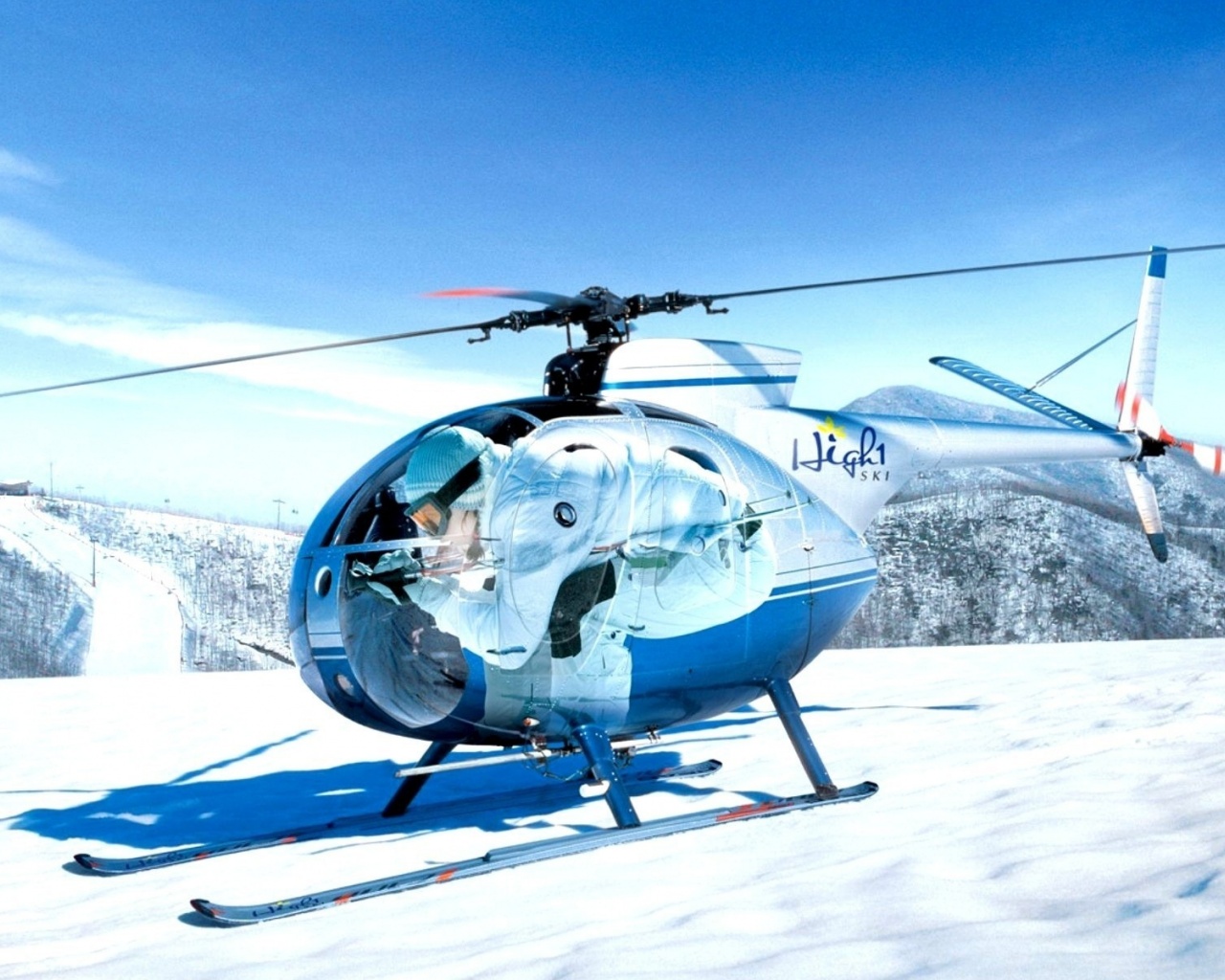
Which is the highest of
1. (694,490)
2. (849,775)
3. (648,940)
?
(694,490)

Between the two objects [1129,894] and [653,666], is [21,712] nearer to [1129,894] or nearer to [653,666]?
[653,666]

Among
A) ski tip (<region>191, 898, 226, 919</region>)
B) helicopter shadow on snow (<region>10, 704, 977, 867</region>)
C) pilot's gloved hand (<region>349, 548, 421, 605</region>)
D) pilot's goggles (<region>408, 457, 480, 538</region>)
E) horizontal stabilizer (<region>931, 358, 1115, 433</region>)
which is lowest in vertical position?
helicopter shadow on snow (<region>10, 704, 977, 867</region>)

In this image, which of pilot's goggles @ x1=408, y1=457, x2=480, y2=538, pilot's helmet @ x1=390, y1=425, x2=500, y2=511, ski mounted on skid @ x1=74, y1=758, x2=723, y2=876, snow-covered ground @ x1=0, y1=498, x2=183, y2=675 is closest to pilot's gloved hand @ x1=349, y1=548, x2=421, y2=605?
pilot's goggles @ x1=408, y1=457, x2=480, y2=538

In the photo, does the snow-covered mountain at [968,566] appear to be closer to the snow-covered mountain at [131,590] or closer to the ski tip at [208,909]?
the snow-covered mountain at [131,590]

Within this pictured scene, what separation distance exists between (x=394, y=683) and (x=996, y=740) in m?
4.96

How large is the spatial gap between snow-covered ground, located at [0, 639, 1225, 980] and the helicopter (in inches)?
18.6

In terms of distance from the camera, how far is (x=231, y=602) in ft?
259

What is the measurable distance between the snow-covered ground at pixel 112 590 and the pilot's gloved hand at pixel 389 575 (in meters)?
59.8

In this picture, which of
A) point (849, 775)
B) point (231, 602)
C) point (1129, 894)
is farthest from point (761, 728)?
point (231, 602)

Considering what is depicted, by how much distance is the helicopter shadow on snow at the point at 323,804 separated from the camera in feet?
23.6

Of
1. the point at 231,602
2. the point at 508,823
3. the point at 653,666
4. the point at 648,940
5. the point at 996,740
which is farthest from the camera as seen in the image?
the point at 231,602

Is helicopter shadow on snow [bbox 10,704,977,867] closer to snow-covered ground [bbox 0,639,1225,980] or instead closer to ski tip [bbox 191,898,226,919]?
snow-covered ground [bbox 0,639,1225,980]

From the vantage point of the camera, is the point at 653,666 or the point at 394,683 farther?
the point at 653,666

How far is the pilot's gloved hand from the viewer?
5.76 metres
